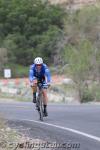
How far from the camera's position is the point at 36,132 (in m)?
12.9

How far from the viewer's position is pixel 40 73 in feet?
56.0

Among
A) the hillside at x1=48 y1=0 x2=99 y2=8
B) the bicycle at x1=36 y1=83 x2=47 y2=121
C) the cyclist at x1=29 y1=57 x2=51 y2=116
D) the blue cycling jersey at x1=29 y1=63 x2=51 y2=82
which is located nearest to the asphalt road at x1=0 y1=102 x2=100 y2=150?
the bicycle at x1=36 y1=83 x2=47 y2=121

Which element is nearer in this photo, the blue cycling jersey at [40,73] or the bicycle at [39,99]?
the blue cycling jersey at [40,73]

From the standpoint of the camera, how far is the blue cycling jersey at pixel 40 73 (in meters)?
17.0

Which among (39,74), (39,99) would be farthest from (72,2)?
(39,74)

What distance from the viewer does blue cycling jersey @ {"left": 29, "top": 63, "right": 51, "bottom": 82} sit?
55.6ft

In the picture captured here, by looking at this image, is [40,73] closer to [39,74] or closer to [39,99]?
[39,74]

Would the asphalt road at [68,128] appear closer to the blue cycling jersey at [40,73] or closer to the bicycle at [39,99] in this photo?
the bicycle at [39,99]

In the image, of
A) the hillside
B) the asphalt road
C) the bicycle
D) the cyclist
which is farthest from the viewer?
the hillside

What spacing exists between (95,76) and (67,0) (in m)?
45.7

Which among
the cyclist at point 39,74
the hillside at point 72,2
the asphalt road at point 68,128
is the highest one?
the hillside at point 72,2

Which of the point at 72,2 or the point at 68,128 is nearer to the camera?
the point at 68,128

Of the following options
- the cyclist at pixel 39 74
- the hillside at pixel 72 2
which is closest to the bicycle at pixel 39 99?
the cyclist at pixel 39 74

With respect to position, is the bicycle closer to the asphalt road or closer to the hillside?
the asphalt road
